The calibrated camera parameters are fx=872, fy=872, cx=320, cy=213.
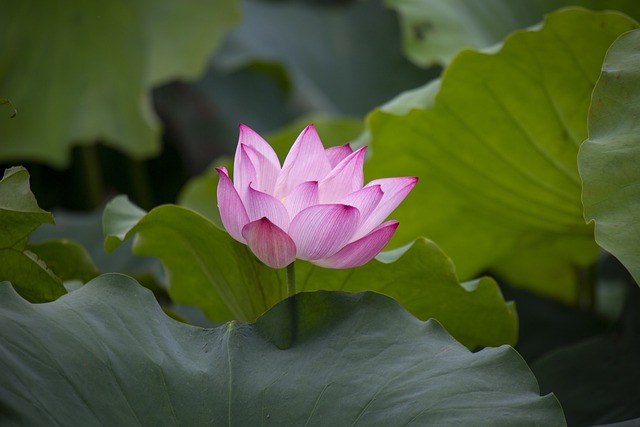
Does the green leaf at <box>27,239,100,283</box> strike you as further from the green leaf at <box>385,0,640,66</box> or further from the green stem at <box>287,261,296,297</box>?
the green leaf at <box>385,0,640,66</box>

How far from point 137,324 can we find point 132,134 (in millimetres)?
1068

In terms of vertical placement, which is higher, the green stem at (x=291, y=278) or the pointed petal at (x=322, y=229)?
the pointed petal at (x=322, y=229)

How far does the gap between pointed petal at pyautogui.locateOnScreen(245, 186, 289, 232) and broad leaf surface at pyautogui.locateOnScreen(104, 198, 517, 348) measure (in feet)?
0.44

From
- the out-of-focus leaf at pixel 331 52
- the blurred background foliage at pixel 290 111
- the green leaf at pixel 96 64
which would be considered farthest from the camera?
the out-of-focus leaf at pixel 331 52

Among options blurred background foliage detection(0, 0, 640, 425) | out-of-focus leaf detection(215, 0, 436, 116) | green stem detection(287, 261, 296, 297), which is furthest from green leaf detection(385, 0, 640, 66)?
green stem detection(287, 261, 296, 297)

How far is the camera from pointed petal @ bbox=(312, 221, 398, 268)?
2.45 ft

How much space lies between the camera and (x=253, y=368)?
2.45 feet

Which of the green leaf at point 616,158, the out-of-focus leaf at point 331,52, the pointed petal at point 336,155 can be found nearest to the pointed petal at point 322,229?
the pointed petal at point 336,155

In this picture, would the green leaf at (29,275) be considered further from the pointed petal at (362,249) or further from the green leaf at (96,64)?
the green leaf at (96,64)

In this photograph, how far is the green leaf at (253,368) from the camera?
704 millimetres

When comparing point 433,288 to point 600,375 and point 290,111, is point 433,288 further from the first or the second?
point 290,111

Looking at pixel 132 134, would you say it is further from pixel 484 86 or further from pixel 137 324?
pixel 137 324

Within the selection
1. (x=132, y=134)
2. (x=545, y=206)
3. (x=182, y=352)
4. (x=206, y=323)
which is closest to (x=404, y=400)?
(x=182, y=352)

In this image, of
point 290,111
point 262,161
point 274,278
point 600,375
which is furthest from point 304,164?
point 290,111
